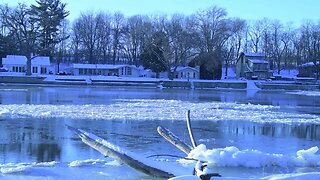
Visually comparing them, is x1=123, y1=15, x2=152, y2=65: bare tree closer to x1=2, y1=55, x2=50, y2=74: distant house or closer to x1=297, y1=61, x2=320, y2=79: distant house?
x1=2, y1=55, x2=50, y2=74: distant house

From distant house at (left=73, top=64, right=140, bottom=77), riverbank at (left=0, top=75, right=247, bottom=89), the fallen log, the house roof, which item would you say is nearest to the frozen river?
the fallen log

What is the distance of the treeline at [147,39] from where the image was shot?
A: 89500 millimetres

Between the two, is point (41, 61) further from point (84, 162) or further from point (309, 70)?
point (84, 162)

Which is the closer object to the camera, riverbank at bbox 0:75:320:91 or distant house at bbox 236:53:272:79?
riverbank at bbox 0:75:320:91

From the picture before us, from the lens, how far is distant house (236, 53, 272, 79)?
10469 cm

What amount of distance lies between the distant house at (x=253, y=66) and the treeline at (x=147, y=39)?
13.1ft

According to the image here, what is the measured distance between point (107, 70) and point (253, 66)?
30.8 metres

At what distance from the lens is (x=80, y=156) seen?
39.9 ft

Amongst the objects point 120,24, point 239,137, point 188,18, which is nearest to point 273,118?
point 239,137

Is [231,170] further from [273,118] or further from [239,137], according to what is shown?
[273,118]

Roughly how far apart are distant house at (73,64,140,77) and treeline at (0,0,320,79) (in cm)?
293

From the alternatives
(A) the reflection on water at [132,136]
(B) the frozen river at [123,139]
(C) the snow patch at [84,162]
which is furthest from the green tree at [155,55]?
(C) the snow patch at [84,162]

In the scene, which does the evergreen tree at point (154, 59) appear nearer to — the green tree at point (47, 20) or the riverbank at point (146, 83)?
the riverbank at point (146, 83)

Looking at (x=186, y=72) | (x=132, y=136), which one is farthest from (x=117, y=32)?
(x=132, y=136)
